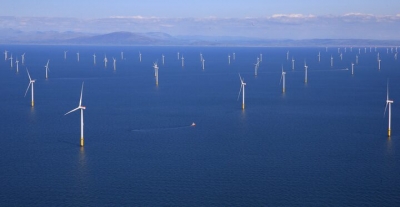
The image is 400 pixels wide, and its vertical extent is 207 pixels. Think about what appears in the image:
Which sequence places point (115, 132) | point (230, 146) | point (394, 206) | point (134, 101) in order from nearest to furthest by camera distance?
point (394, 206)
point (230, 146)
point (115, 132)
point (134, 101)

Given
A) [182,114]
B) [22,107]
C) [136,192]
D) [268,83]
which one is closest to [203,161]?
[136,192]

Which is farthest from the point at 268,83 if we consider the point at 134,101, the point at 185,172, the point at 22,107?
the point at 185,172

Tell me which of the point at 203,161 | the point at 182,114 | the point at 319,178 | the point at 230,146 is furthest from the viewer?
the point at 182,114

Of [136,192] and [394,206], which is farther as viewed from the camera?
[136,192]

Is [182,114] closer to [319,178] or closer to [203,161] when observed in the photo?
[203,161]

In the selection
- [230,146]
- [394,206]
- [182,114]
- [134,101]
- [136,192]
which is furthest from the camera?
[134,101]

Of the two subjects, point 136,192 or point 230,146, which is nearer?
point 136,192
